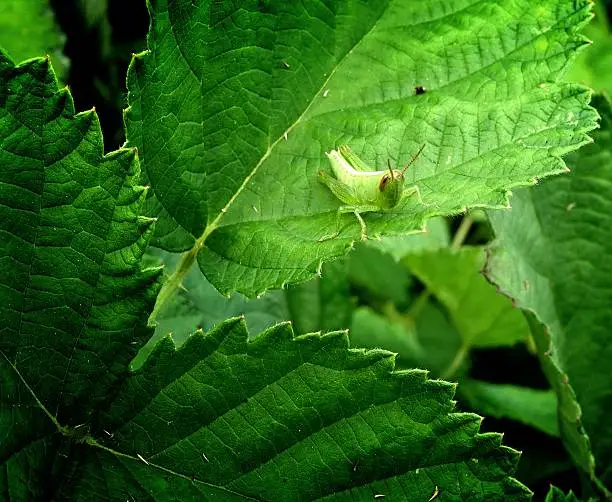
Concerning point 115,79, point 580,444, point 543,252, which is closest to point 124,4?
point 115,79

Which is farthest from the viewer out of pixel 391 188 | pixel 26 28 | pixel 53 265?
pixel 26 28

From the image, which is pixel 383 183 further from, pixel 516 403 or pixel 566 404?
pixel 516 403

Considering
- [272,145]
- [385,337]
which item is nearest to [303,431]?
[272,145]

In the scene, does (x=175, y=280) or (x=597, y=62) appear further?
(x=597, y=62)

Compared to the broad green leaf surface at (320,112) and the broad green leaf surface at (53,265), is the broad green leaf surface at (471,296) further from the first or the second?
the broad green leaf surface at (53,265)

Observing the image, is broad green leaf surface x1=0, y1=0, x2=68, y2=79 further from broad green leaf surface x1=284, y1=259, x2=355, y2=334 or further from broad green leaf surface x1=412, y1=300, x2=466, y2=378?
broad green leaf surface x1=412, y1=300, x2=466, y2=378

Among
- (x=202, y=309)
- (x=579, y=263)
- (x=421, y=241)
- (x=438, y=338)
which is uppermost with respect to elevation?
(x=202, y=309)
